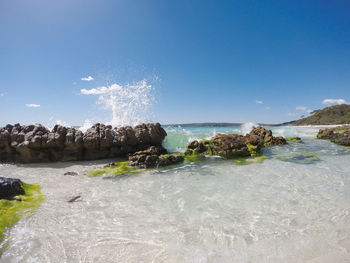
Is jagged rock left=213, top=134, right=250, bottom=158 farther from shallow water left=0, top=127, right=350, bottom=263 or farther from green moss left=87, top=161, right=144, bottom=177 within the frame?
green moss left=87, top=161, right=144, bottom=177

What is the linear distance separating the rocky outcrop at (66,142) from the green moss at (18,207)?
5.34 meters

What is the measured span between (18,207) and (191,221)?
4.33 metres

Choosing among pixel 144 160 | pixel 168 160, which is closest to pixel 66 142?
pixel 144 160

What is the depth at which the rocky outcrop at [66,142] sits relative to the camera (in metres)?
10.5

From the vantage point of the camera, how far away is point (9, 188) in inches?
203

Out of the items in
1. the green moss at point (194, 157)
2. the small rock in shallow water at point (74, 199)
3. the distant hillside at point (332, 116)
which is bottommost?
the small rock in shallow water at point (74, 199)

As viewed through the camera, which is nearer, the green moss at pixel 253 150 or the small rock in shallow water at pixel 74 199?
the small rock in shallow water at pixel 74 199

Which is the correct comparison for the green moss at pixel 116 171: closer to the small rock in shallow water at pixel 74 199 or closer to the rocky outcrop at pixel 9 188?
the small rock in shallow water at pixel 74 199

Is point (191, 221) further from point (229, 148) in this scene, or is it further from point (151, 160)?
point (229, 148)

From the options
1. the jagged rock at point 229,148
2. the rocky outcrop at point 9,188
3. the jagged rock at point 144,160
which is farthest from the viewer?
the jagged rock at point 229,148

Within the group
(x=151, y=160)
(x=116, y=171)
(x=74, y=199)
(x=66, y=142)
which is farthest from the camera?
(x=66, y=142)

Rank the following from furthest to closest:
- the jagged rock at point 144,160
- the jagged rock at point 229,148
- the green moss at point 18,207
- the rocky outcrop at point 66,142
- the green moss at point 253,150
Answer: the green moss at point 253,150 < the jagged rock at point 229,148 < the rocky outcrop at point 66,142 < the jagged rock at point 144,160 < the green moss at point 18,207

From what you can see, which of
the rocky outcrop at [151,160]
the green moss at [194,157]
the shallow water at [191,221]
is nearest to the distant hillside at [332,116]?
the green moss at [194,157]

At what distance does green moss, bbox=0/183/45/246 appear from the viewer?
3.90 meters
